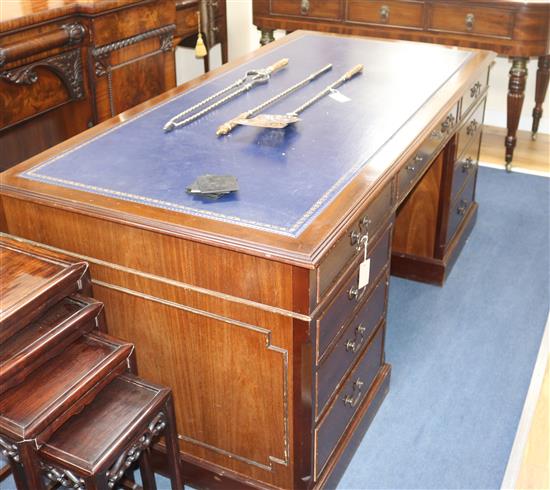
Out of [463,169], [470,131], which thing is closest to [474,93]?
[470,131]

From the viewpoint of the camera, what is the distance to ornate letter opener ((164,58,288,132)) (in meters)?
2.37

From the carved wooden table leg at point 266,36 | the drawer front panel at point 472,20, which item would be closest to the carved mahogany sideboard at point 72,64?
the carved wooden table leg at point 266,36

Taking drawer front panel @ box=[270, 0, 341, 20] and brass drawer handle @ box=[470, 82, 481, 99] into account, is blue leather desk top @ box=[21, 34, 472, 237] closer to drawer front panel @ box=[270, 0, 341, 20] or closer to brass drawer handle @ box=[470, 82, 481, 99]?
brass drawer handle @ box=[470, 82, 481, 99]

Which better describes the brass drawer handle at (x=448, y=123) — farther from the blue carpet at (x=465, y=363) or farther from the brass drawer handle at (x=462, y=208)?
the blue carpet at (x=465, y=363)

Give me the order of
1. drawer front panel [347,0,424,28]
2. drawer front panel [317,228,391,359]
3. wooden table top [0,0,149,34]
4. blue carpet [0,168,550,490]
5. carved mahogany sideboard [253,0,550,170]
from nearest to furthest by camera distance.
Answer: drawer front panel [317,228,391,359]
blue carpet [0,168,550,490]
wooden table top [0,0,149,34]
carved mahogany sideboard [253,0,550,170]
drawer front panel [347,0,424,28]

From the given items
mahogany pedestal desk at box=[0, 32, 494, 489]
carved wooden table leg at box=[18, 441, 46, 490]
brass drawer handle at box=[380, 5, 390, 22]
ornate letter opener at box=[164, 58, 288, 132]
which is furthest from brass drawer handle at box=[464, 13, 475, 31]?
carved wooden table leg at box=[18, 441, 46, 490]

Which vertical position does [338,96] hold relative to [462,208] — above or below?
above

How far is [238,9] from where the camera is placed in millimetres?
5402

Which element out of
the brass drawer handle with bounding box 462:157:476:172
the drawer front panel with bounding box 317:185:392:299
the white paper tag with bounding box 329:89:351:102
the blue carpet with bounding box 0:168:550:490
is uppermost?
the white paper tag with bounding box 329:89:351:102

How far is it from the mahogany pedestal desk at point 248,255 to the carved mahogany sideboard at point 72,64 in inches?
31.4

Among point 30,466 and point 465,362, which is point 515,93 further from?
point 30,466

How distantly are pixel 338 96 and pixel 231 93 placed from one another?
15.1 inches

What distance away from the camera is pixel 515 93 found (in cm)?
405

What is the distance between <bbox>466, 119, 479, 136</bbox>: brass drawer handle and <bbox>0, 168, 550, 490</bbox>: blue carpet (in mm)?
627
